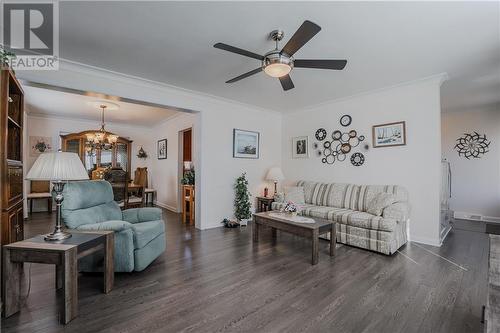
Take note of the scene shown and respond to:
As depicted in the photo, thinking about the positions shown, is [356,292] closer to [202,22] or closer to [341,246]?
[341,246]

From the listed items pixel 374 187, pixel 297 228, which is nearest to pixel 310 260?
pixel 297 228

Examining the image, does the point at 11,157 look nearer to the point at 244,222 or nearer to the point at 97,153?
the point at 244,222

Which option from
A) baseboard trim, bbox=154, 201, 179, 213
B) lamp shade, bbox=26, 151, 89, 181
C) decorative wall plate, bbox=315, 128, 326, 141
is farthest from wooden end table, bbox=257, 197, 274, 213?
lamp shade, bbox=26, 151, 89, 181

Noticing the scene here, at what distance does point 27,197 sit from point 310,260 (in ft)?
21.2

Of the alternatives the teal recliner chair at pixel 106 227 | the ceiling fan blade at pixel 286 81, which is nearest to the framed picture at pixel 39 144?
the teal recliner chair at pixel 106 227

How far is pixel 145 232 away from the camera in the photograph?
2.53m

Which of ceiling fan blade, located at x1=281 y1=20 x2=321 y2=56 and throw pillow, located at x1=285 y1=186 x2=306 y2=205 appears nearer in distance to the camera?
ceiling fan blade, located at x1=281 y1=20 x2=321 y2=56

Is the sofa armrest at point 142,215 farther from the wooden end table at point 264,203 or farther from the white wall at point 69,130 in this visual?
the white wall at point 69,130

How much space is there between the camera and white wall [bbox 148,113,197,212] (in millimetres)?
6117

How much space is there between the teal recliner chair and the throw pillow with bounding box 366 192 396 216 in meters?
3.06

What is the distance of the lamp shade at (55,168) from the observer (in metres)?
1.81

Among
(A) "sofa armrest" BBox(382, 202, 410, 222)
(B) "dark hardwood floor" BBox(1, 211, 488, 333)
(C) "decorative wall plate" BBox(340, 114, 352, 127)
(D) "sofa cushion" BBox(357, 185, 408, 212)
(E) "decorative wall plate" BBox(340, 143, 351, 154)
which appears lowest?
(B) "dark hardwood floor" BBox(1, 211, 488, 333)

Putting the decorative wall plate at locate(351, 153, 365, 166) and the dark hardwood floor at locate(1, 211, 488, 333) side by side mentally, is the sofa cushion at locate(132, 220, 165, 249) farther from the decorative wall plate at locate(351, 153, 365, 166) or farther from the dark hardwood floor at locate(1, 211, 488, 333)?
the decorative wall plate at locate(351, 153, 365, 166)

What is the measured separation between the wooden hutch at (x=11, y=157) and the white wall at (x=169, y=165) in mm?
3167
